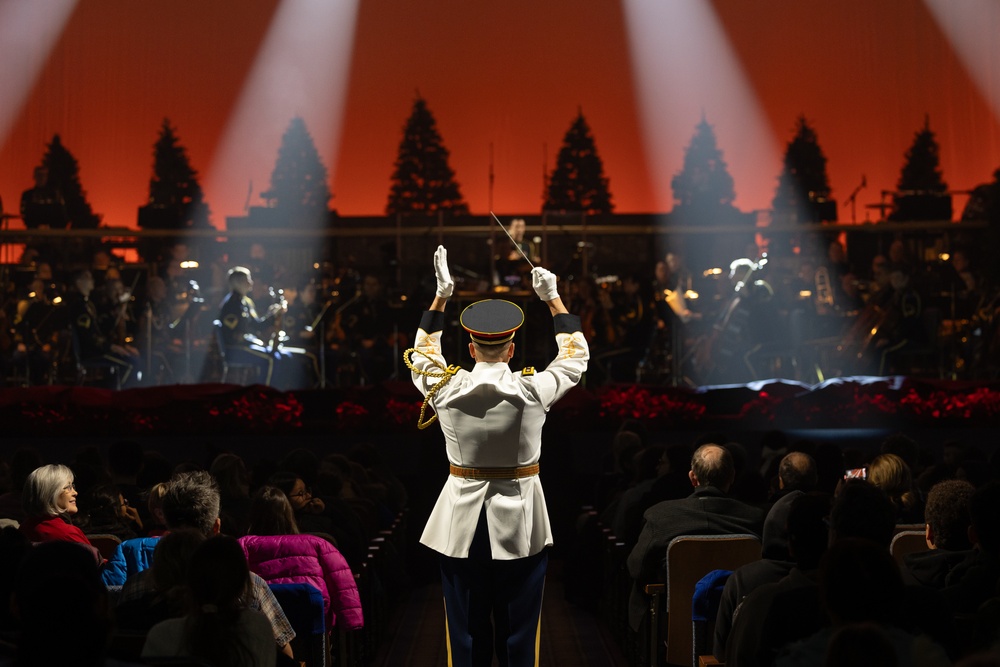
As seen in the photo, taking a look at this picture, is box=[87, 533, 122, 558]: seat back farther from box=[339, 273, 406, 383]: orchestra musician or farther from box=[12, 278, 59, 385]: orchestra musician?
box=[12, 278, 59, 385]: orchestra musician

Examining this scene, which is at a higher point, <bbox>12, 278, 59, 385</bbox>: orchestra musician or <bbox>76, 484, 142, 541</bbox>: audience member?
<bbox>12, 278, 59, 385</bbox>: orchestra musician

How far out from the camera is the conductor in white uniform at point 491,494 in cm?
430

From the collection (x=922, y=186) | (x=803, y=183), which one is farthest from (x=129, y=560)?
(x=803, y=183)

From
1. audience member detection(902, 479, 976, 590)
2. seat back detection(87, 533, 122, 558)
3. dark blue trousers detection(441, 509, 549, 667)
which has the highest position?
audience member detection(902, 479, 976, 590)

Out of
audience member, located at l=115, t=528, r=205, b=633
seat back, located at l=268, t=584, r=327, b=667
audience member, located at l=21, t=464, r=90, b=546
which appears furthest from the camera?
audience member, located at l=21, t=464, r=90, b=546

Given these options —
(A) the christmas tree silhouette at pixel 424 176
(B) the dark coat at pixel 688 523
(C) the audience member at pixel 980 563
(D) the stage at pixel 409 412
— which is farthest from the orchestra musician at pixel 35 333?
(C) the audience member at pixel 980 563

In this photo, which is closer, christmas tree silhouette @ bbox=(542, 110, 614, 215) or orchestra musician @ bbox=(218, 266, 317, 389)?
orchestra musician @ bbox=(218, 266, 317, 389)

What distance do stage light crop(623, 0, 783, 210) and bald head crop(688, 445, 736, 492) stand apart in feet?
38.6

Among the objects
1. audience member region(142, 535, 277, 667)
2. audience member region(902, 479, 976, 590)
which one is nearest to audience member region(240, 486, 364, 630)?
audience member region(142, 535, 277, 667)

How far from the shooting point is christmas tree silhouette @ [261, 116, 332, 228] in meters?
17.9

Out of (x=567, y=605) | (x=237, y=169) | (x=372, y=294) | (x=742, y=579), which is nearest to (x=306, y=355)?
(x=372, y=294)

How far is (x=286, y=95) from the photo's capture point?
1655cm

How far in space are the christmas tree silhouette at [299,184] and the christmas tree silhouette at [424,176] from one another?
1.97 m

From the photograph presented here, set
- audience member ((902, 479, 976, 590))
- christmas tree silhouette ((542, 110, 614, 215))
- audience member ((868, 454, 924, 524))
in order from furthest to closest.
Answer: christmas tree silhouette ((542, 110, 614, 215))
audience member ((868, 454, 924, 524))
audience member ((902, 479, 976, 590))
